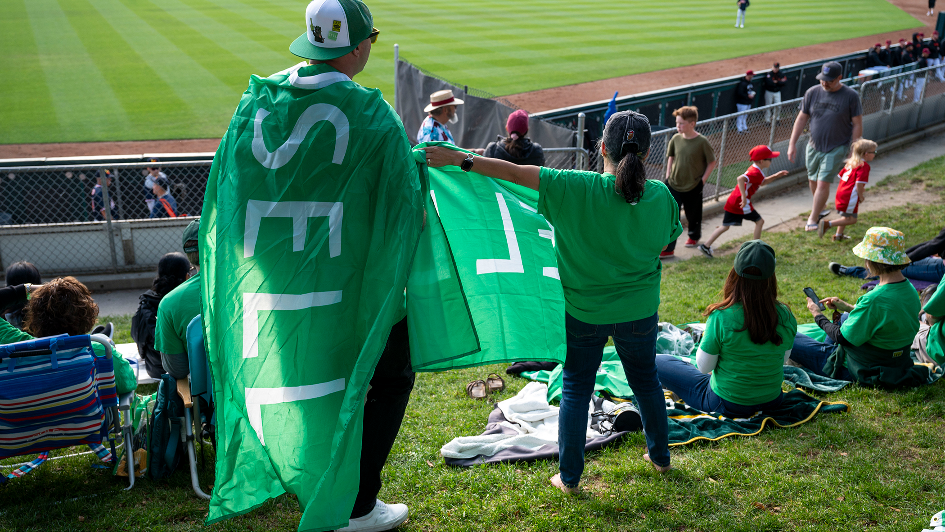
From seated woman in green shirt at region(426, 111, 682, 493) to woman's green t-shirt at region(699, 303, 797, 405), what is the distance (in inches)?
37.1

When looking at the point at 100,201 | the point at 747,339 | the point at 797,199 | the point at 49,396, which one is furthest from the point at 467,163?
the point at 797,199

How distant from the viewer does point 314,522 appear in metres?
2.54

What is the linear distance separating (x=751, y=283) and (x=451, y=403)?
219cm

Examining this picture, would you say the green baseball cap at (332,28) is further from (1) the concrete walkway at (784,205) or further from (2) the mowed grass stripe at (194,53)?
(2) the mowed grass stripe at (194,53)

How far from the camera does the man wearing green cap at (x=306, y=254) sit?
106 inches

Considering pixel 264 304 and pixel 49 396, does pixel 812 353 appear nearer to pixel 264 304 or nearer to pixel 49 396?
pixel 264 304

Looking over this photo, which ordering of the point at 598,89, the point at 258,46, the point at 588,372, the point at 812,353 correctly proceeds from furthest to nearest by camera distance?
1. the point at 258,46
2. the point at 598,89
3. the point at 812,353
4. the point at 588,372

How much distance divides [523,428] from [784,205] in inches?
340

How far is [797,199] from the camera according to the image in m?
12.0

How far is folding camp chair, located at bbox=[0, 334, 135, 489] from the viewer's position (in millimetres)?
3654

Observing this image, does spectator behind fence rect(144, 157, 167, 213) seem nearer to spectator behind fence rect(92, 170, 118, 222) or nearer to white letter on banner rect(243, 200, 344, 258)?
spectator behind fence rect(92, 170, 118, 222)

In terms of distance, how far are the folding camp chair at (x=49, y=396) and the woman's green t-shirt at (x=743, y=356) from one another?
3466 mm

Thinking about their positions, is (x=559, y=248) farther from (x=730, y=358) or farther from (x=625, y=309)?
(x=730, y=358)

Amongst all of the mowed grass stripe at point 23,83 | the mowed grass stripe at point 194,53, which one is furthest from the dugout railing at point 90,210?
the mowed grass stripe at point 194,53
